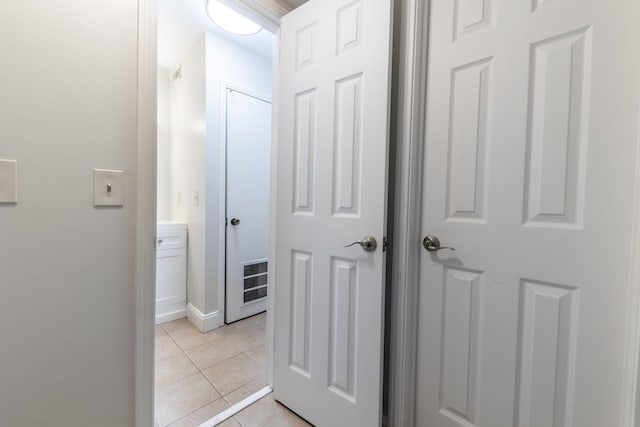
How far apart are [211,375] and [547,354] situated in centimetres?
175

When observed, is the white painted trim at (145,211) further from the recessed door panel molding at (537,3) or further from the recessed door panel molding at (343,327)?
the recessed door panel molding at (537,3)

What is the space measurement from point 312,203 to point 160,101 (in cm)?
238

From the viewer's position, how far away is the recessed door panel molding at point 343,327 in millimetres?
1214

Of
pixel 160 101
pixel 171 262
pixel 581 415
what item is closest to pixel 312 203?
pixel 581 415

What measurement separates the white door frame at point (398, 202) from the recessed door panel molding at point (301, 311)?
0.41 meters

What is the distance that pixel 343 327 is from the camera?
4.07 ft

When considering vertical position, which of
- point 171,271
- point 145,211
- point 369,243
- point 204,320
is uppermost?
point 145,211

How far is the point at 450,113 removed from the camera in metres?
1.09

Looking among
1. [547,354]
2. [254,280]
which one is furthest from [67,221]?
[254,280]

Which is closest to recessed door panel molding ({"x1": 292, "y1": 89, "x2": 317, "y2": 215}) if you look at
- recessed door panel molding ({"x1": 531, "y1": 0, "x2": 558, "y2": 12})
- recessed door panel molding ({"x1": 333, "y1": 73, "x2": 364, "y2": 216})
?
recessed door panel molding ({"x1": 333, "y1": 73, "x2": 364, "y2": 216})

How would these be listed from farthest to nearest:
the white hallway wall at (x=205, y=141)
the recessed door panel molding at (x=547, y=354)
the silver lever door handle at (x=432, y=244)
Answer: the white hallway wall at (x=205, y=141), the silver lever door handle at (x=432, y=244), the recessed door panel molding at (x=547, y=354)

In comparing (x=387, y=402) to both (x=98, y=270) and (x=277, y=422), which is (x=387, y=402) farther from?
(x=98, y=270)

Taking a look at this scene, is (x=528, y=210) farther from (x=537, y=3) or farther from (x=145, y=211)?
(x=145, y=211)

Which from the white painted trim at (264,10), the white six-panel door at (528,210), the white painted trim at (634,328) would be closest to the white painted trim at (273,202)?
the white painted trim at (264,10)
